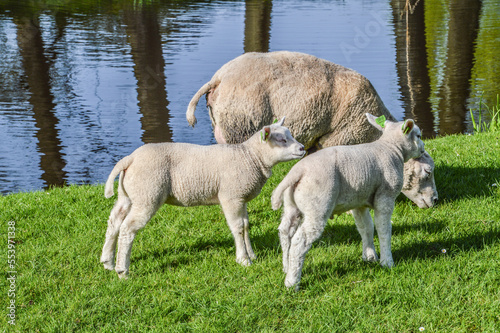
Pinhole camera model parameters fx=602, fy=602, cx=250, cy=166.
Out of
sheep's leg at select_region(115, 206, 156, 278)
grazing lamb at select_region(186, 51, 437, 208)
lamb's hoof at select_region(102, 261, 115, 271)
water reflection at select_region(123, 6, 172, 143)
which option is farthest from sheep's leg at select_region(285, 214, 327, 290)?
water reflection at select_region(123, 6, 172, 143)

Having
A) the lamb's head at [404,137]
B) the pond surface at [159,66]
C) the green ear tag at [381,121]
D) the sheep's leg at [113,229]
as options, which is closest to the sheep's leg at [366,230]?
the lamb's head at [404,137]

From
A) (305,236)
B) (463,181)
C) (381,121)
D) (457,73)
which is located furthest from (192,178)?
(457,73)

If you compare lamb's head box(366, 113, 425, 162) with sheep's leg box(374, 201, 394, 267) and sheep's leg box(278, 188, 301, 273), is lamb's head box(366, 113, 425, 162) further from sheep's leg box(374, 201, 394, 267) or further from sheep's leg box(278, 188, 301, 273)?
sheep's leg box(278, 188, 301, 273)

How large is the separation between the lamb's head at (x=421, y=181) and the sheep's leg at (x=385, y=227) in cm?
154

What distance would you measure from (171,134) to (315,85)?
5.61 metres

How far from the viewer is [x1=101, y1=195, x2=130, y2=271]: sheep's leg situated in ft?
16.0

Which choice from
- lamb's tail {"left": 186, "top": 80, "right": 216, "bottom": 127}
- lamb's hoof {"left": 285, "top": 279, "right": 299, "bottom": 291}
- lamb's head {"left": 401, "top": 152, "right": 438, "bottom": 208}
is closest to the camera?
lamb's hoof {"left": 285, "top": 279, "right": 299, "bottom": 291}

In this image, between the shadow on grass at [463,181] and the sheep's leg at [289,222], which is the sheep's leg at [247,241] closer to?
the sheep's leg at [289,222]

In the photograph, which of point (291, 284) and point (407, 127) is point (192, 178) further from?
point (407, 127)

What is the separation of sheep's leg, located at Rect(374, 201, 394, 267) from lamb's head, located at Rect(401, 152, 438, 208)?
60.8 inches

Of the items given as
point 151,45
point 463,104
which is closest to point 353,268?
point 463,104

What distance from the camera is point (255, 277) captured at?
466cm

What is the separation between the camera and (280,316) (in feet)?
13.6

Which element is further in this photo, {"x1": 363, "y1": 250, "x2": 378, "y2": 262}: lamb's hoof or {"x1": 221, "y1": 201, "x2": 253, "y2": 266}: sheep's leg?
{"x1": 363, "y1": 250, "x2": 378, "y2": 262}: lamb's hoof
